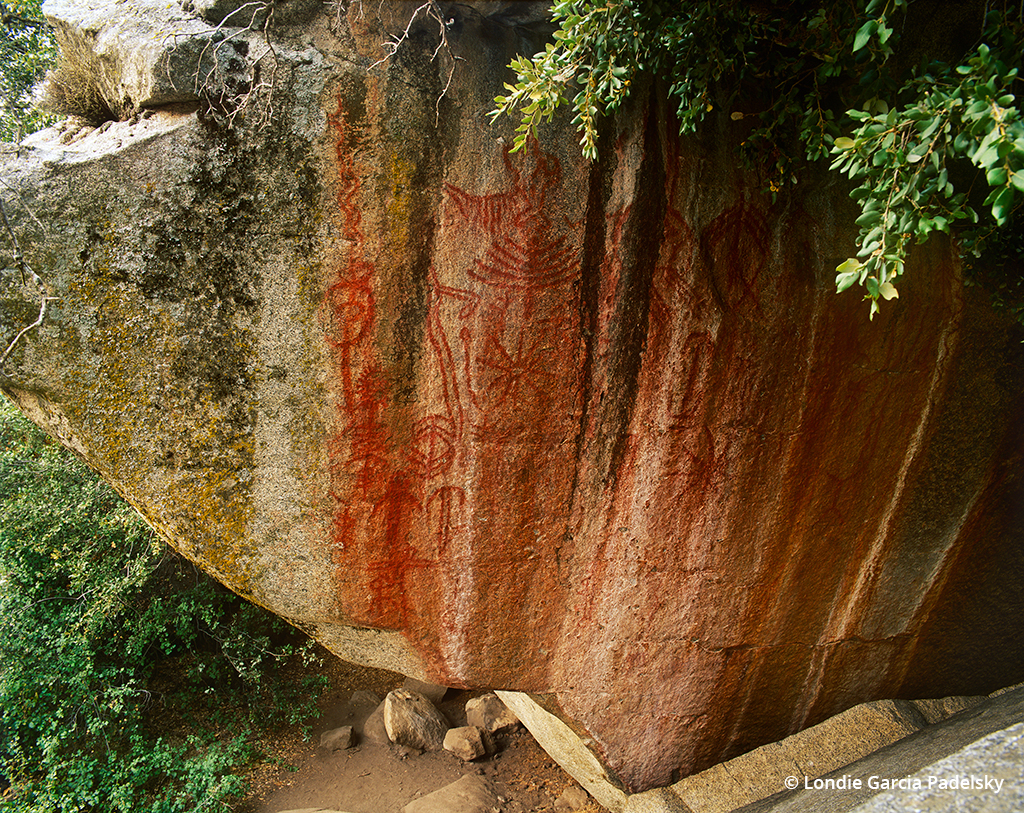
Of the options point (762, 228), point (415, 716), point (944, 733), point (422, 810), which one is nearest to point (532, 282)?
point (762, 228)

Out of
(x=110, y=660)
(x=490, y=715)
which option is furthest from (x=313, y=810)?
(x=110, y=660)

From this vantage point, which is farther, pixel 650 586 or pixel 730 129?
pixel 650 586

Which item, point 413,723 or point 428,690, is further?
point 428,690

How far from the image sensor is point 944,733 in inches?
118

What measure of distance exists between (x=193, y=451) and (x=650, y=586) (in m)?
2.41

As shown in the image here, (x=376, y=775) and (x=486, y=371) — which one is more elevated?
(x=486, y=371)

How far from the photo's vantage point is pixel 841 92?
2.50 m

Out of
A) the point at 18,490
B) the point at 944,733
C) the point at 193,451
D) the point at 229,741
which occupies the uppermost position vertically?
the point at 193,451

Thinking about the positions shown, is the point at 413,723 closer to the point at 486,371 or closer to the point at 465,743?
the point at 465,743

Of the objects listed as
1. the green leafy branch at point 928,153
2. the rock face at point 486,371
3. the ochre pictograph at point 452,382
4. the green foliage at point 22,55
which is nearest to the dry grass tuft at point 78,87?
the rock face at point 486,371

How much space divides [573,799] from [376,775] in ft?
5.31

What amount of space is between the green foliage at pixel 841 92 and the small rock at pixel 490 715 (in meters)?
4.61

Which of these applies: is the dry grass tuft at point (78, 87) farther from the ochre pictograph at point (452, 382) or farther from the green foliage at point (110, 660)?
the green foliage at point (110, 660)

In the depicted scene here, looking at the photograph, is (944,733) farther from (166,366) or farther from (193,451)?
(166,366)
